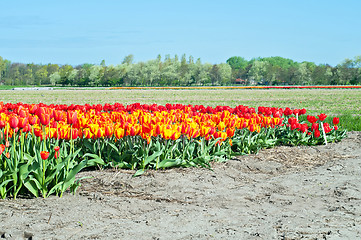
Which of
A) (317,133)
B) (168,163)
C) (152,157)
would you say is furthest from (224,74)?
(152,157)

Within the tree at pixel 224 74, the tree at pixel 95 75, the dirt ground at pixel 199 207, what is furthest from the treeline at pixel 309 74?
the dirt ground at pixel 199 207

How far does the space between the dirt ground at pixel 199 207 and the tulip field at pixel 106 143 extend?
0.21 m

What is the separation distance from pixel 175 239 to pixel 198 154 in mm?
2923

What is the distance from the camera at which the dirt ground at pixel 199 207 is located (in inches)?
154

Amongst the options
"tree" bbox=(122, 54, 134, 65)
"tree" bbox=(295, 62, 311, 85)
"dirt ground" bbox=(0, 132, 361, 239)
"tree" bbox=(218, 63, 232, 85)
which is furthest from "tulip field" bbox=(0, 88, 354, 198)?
"tree" bbox=(122, 54, 134, 65)

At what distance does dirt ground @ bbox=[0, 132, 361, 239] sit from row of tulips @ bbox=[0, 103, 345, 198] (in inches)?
8.7

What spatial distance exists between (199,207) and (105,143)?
2207mm

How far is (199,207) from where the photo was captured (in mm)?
4676

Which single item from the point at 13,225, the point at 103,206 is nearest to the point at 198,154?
the point at 103,206

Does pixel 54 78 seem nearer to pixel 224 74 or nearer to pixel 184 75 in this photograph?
pixel 184 75

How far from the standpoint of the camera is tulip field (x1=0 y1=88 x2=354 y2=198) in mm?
4734

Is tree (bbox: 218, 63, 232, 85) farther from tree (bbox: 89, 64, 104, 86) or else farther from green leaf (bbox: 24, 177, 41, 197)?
green leaf (bbox: 24, 177, 41, 197)

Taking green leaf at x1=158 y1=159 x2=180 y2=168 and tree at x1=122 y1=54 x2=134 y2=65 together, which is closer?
green leaf at x1=158 y1=159 x2=180 y2=168

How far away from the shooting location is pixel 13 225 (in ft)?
12.9
